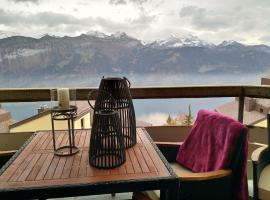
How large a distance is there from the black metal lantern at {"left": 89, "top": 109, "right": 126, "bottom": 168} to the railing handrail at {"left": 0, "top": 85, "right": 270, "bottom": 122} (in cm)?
112

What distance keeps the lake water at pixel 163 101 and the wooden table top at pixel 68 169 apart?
77 cm

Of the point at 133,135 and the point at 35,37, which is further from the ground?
the point at 35,37

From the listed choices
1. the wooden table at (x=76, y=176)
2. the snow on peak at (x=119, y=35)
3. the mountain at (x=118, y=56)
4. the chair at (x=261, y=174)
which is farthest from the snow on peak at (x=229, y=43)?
the wooden table at (x=76, y=176)

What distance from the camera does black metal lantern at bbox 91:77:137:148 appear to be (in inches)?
72.1

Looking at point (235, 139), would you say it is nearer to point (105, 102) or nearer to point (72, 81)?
point (105, 102)

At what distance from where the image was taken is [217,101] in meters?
2.88

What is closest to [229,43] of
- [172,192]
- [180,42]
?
[180,42]

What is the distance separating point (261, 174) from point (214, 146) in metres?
0.55

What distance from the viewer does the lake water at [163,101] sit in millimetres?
2570

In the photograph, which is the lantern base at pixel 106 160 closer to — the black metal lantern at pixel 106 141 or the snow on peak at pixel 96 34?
the black metal lantern at pixel 106 141

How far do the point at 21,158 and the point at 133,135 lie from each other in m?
0.76

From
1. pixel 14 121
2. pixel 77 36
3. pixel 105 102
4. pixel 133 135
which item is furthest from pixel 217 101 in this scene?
pixel 14 121

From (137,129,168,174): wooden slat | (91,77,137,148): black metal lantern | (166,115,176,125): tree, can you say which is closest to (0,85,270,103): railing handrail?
(166,115,176,125): tree

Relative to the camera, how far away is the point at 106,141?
1.57m
